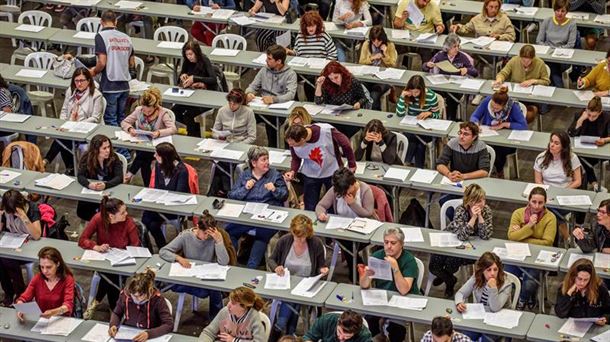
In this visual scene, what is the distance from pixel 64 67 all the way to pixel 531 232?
20.2ft

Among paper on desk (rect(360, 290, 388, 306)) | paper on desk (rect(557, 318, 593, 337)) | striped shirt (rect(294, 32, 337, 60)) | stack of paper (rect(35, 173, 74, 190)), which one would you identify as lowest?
paper on desk (rect(557, 318, 593, 337))

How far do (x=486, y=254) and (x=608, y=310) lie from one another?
1105 millimetres

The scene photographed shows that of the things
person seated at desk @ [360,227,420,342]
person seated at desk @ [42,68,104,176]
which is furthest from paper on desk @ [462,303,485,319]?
person seated at desk @ [42,68,104,176]

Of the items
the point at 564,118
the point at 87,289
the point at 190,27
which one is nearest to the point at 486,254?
the point at 87,289

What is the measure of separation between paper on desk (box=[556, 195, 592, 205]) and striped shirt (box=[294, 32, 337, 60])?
13.3 feet

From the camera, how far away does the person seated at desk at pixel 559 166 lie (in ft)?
45.3

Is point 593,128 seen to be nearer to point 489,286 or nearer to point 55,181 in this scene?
point 489,286

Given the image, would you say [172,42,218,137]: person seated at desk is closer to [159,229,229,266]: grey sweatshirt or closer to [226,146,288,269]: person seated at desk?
[226,146,288,269]: person seated at desk

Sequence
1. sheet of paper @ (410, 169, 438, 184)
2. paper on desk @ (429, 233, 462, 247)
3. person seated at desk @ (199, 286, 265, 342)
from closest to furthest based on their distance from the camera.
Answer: person seated at desk @ (199, 286, 265, 342) < paper on desk @ (429, 233, 462, 247) < sheet of paper @ (410, 169, 438, 184)

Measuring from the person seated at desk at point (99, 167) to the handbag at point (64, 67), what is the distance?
Result: 2.47 m

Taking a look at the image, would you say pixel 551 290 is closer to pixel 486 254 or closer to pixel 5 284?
pixel 486 254

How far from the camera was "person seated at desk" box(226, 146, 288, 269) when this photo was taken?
13.6 metres

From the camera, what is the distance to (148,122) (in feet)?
49.6

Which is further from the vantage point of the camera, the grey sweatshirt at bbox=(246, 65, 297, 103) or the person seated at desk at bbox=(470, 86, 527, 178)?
the grey sweatshirt at bbox=(246, 65, 297, 103)
